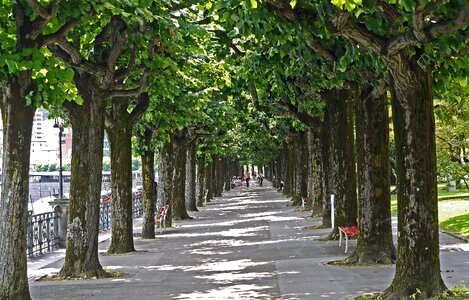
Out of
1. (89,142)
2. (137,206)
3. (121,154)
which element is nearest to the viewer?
(89,142)

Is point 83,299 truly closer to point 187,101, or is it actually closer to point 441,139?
point 187,101

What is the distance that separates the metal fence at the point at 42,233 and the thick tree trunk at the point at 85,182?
424 cm

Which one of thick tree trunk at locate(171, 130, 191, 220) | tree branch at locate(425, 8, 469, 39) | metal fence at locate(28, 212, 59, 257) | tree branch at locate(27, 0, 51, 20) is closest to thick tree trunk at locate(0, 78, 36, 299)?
tree branch at locate(27, 0, 51, 20)

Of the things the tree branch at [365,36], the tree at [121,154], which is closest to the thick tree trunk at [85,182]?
the tree at [121,154]

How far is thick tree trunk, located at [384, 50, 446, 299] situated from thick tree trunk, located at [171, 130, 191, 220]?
22.2m

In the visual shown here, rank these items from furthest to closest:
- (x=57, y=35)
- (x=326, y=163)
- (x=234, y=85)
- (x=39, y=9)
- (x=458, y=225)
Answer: (x=234, y=85), (x=326, y=163), (x=458, y=225), (x=57, y=35), (x=39, y=9)

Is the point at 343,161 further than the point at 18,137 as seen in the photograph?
Yes

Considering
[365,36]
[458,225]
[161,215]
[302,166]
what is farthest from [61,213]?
[302,166]

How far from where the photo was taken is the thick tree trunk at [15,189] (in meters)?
10.2

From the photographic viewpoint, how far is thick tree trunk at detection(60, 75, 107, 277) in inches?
544

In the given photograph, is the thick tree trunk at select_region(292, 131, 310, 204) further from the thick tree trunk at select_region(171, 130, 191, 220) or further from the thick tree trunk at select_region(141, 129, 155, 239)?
the thick tree trunk at select_region(141, 129, 155, 239)

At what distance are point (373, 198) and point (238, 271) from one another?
10.1 feet

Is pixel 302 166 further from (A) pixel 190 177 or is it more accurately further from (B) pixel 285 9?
(B) pixel 285 9

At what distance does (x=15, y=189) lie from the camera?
10.2 m
